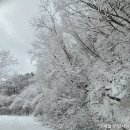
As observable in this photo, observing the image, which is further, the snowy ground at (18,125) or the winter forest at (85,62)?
the snowy ground at (18,125)

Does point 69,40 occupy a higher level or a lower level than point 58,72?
higher

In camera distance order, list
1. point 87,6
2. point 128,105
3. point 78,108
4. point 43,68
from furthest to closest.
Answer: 1. point 43,68
2. point 78,108
3. point 87,6
4. point 128,105

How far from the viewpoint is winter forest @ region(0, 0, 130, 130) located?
10836 millimetres

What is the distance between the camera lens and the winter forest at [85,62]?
35.6 feet

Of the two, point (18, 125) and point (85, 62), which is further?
point (18, 125)

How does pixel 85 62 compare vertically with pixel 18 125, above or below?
above

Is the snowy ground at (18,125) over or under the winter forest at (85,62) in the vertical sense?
under

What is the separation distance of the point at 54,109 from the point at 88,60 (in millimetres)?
6435

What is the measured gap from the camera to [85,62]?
52.2 ft

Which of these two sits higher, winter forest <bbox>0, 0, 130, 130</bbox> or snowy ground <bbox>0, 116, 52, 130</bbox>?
winter forest <bbox>0, 0, 130, 130</bbox>

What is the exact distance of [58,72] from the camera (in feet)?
57.9

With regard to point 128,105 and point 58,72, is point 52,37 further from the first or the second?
point 128,105

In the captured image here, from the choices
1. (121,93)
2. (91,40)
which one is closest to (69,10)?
(91,40)

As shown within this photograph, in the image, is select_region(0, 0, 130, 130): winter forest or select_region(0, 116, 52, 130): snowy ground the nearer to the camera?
select_region(0, 0, 130, 130): winter forest
